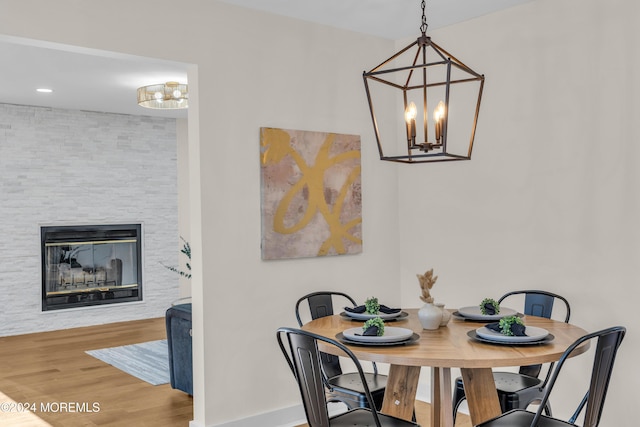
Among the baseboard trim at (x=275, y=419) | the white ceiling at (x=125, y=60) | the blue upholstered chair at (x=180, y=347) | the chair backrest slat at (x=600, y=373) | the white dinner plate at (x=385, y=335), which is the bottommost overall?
the baseboard trim at (x=275, y=419)

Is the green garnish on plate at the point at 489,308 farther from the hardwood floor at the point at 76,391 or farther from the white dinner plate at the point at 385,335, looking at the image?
the hardwood floor at the point at 76,391

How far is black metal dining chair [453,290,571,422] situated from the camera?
2889mm

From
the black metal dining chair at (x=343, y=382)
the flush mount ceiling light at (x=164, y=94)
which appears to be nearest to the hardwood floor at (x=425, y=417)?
Answer: the black metal dining chair at (x=343, y=382)

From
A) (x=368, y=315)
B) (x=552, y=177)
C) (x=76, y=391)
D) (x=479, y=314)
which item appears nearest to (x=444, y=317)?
(x=479, y=314)

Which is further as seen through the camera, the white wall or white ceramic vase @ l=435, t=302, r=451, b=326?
the white wall

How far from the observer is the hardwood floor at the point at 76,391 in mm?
4016

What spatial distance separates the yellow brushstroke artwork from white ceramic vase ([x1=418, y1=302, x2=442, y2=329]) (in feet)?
4.28

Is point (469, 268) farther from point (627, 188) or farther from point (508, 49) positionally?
point (508, 49)

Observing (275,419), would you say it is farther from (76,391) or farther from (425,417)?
(76,391)

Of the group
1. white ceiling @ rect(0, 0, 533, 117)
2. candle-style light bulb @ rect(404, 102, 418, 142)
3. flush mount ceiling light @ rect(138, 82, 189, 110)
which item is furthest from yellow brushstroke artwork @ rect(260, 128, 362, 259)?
flush mount ceiling light @ rect(138, 82, 189, 110)

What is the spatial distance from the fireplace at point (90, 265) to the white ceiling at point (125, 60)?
148 cm

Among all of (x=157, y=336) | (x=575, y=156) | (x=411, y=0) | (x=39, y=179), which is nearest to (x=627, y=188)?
(x=575, y=156)

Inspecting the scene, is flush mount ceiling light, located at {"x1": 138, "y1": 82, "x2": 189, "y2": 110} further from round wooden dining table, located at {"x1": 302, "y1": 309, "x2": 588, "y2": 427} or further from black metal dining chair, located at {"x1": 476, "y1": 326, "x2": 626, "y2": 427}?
black metal dining chair, located at {"x1": 476, "y1": 326, "x2": 626, "y2": 427}

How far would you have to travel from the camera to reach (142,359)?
562cm
